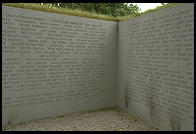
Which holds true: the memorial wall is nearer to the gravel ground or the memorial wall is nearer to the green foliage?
the gravel ground

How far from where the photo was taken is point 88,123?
15.5ft

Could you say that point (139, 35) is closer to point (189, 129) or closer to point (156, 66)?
point (156, 66)

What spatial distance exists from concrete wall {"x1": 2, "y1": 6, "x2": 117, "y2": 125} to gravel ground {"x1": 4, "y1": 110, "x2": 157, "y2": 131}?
0.22 meters

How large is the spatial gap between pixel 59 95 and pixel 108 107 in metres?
1.66

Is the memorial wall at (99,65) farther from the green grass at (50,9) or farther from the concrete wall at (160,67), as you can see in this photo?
the green grass at (50,9)

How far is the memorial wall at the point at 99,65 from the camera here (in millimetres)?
3981

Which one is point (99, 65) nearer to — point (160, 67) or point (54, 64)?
point (54, 64)

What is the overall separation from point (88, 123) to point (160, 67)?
218cm

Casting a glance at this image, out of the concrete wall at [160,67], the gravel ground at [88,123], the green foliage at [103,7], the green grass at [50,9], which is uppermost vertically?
the green foliage at [103,7]

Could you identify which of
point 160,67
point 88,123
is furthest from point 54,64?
point 160,67

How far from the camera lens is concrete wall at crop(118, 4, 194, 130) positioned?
376 cm

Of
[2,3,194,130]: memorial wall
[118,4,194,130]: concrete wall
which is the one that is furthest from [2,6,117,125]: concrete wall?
[118,4,194,130]: concrete wall

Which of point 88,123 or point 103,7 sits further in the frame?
point 103,7

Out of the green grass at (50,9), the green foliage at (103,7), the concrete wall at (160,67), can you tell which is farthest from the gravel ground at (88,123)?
the green foliage at (103,7)
